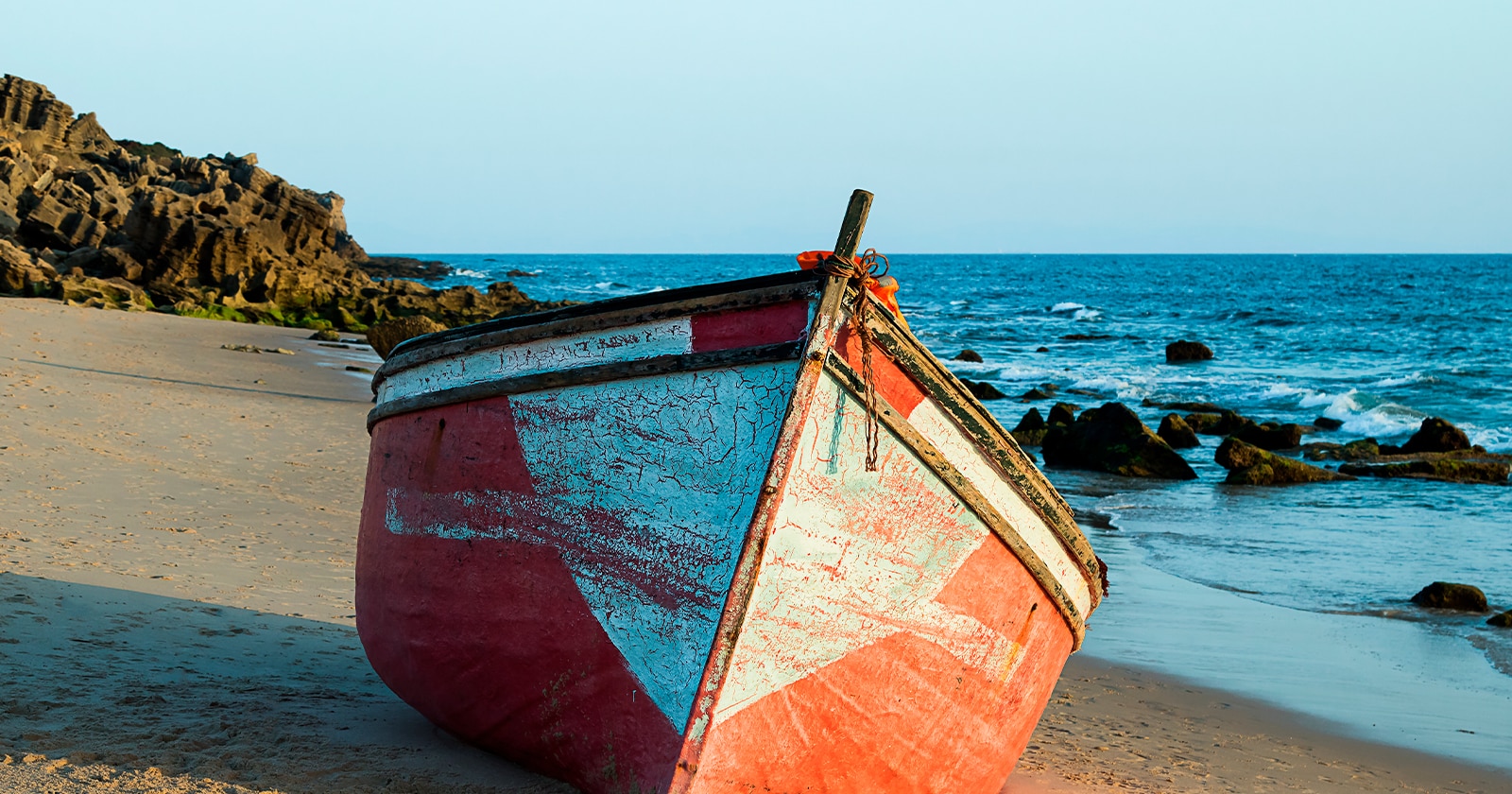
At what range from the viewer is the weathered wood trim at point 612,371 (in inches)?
120

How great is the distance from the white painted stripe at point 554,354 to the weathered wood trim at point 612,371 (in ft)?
0.06

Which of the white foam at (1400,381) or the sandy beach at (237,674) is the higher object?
the white foam at (1400,381)

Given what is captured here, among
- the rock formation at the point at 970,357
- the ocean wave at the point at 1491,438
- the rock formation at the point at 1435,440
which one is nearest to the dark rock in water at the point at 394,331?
the rock formation at the point at 1435,440

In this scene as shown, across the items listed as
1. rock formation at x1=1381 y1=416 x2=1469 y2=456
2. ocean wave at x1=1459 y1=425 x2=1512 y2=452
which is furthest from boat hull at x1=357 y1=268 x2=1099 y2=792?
ocean wave at x1=1459 y1=425 x2=1512 y2=452

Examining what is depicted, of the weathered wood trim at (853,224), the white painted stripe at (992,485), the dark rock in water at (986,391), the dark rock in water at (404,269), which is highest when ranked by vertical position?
the weathered wood trim at (853,224)

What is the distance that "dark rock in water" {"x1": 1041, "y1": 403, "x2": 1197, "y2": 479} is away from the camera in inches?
551

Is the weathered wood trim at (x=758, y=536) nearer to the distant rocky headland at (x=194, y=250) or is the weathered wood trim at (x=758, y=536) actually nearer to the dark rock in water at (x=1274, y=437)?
the dark rock in water at (x=1274, y=437)

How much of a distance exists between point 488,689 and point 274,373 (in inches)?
493

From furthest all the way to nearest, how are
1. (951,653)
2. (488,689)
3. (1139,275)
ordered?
(1139,275)
(488,689)
(951,653)

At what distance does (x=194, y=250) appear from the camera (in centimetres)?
2519

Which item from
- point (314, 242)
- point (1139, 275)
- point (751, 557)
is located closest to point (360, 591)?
point (751, 557)

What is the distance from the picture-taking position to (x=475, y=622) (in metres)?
3.71

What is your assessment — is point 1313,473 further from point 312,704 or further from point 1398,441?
point 312,704

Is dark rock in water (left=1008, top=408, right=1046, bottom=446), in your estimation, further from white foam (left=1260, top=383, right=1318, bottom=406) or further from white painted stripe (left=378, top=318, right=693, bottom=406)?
white painted stripe (left=378, top=318, right=693, bottom=406)
